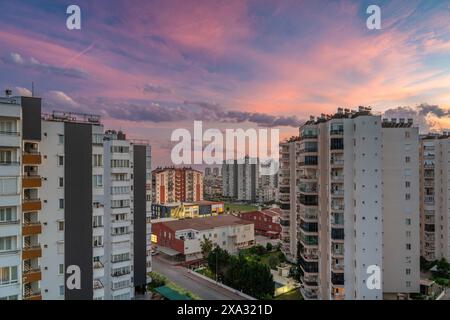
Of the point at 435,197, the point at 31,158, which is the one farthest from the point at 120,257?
the point at 435,197

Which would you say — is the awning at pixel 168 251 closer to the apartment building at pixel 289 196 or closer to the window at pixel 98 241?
the apartment building at pixel 289 196

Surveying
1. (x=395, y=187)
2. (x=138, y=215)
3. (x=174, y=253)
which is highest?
(x=395, y=187)

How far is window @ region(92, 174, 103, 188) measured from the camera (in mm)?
6055

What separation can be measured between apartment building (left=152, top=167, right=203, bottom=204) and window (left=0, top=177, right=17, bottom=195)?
1785 centimetres

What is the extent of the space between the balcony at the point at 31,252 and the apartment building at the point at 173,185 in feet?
56.2

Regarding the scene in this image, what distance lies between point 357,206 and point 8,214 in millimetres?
6668

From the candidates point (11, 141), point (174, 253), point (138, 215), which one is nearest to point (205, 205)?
point (174, 253)

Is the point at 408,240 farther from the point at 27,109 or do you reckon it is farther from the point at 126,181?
the point at 27,109

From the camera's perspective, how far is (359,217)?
7.49m

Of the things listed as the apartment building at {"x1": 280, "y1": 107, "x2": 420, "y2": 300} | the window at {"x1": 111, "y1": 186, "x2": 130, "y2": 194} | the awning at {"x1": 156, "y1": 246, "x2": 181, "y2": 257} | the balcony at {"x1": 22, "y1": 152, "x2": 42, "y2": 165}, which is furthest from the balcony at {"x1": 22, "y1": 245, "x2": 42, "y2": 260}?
the awning at {"x1": 156, "y1": 246, "x2": 181, "y2": 257}

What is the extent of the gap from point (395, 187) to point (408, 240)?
59.1 inches

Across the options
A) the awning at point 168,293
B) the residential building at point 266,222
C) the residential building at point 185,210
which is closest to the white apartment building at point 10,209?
the awning at point 168,293

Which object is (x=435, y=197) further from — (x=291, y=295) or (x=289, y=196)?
(x=291, y=295)
